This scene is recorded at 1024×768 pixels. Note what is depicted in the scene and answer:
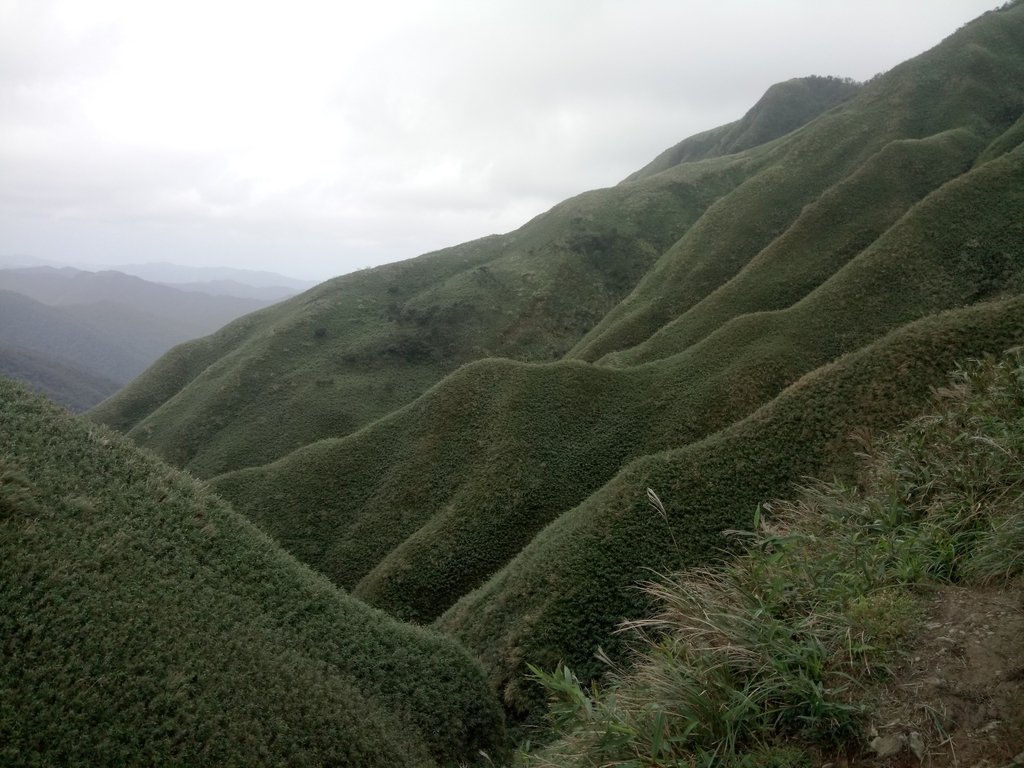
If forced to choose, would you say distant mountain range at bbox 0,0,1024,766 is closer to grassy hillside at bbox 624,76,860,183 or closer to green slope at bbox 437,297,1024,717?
green slope at bbox 437,297,1024,717

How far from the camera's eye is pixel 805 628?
6824mm

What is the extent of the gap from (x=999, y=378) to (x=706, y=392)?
78.8ft

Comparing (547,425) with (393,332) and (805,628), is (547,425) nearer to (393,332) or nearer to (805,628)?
(805,628)

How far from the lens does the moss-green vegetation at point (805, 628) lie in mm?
6098

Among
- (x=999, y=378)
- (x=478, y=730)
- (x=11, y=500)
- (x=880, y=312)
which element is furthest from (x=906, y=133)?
(x=11, y=500)

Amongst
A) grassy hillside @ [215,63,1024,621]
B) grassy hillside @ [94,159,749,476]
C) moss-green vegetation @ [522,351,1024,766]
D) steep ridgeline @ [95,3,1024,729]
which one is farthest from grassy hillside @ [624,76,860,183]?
moss-green vegetation @ [522,351,1024,766]

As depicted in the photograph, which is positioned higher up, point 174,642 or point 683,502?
point 174,642

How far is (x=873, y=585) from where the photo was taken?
7.63 meters

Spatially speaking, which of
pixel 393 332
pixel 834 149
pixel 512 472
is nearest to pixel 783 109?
pixel 834 149

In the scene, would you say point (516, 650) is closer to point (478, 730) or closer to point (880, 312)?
point (478, 730)

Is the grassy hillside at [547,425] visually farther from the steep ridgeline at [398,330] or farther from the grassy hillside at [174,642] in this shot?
the steep ridgeline at [398,330]

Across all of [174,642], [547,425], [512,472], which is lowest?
[512,472]

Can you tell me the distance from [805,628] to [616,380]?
3292 cm

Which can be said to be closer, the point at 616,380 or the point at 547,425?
the point at 547,425
